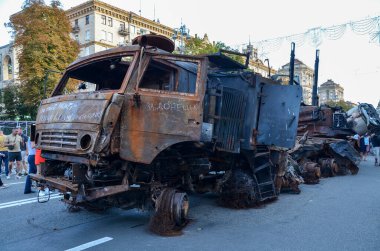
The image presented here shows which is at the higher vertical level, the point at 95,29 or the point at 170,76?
the point at 95,29

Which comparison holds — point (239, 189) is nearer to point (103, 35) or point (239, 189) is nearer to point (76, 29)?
point (103, 35)

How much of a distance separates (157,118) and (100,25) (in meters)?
43.9

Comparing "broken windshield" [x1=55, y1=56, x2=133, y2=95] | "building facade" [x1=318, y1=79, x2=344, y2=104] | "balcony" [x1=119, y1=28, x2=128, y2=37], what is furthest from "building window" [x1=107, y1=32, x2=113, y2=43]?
"building facade" [x1=318, y1=79, x2=344, y2=104]

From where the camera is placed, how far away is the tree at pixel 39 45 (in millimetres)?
25344

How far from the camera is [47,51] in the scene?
84.7ft

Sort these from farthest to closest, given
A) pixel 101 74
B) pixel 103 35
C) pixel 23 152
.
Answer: pixel 103 35 → pixel 23 152 → pixel 101 74

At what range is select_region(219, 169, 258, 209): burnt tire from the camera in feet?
21.9

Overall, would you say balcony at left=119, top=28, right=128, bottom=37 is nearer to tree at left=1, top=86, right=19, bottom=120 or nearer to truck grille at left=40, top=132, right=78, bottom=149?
tree at left=1, top=86, right=19, bottom=120

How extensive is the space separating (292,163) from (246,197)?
3424 mm

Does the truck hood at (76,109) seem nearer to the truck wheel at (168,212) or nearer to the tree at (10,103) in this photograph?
the truck wheel at (168,212)

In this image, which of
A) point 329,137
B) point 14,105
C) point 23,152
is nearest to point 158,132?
point 23,152

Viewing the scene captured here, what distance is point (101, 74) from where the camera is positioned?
19.9 ft

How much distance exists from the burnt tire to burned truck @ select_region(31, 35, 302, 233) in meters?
0.02

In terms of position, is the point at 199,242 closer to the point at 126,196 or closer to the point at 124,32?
the point at 126,196
